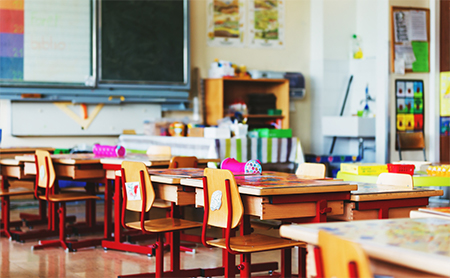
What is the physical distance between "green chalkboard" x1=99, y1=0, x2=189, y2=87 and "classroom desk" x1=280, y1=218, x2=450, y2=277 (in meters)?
6.06

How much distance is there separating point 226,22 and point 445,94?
3.23m

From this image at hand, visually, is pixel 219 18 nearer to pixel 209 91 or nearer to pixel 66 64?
pixel 209 91

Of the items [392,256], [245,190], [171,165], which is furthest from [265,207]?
[171,165]

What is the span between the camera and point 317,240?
1583mm

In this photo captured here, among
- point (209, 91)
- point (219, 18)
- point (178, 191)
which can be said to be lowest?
point (178, 191)

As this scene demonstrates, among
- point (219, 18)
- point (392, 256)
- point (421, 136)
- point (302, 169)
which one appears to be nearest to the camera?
point (392, 256)

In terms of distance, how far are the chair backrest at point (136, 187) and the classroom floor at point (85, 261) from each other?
0.54m

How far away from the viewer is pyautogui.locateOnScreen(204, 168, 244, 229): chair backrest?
2.70m

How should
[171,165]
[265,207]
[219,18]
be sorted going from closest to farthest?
[265,207] < [171,165] < [219,18]

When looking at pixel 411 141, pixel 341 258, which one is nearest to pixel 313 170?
pixel 341 258

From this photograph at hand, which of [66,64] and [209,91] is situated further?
[209,91]

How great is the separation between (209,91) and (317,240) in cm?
643

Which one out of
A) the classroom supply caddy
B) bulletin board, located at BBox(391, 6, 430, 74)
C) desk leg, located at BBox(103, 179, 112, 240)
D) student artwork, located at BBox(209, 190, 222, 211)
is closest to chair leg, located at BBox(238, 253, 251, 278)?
student artwork, located at BBox(209, 190, 222, 211)

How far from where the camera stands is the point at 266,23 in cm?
859
